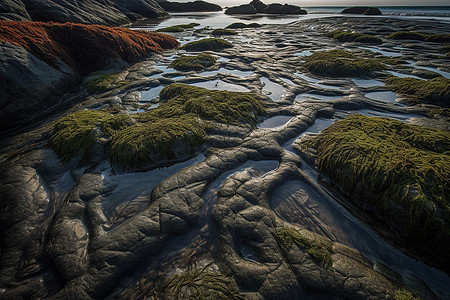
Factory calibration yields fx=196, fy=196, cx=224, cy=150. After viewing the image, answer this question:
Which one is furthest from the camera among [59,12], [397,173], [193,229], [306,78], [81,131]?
[59,12]

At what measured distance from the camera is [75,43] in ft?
29.2

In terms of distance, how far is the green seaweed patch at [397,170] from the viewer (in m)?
2.53

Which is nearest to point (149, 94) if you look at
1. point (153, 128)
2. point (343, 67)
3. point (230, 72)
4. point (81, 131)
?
point (81, 131)

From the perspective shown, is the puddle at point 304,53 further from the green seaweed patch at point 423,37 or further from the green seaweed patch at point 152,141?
the green seaweed patch at point 152,141

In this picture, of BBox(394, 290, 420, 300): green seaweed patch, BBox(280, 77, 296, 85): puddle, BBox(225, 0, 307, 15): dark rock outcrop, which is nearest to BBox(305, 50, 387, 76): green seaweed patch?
BBox(280, 77, 296, 85): puddle

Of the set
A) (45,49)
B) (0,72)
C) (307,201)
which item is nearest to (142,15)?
(45,49)

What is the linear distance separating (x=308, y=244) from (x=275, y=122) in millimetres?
3343

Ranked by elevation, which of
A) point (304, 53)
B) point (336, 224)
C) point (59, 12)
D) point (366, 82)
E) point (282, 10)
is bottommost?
point (336, 224)

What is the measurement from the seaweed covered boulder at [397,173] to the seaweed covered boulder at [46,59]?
24.4 ft

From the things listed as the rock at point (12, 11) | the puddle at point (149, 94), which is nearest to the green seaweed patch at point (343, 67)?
the puddle at point (149, 94)

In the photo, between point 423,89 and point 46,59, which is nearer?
point 423,89

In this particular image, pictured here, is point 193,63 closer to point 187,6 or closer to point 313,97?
point 313,97

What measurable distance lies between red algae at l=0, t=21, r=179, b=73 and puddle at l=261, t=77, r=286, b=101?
7.62 metres

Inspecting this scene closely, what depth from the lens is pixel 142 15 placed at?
36.2 m
